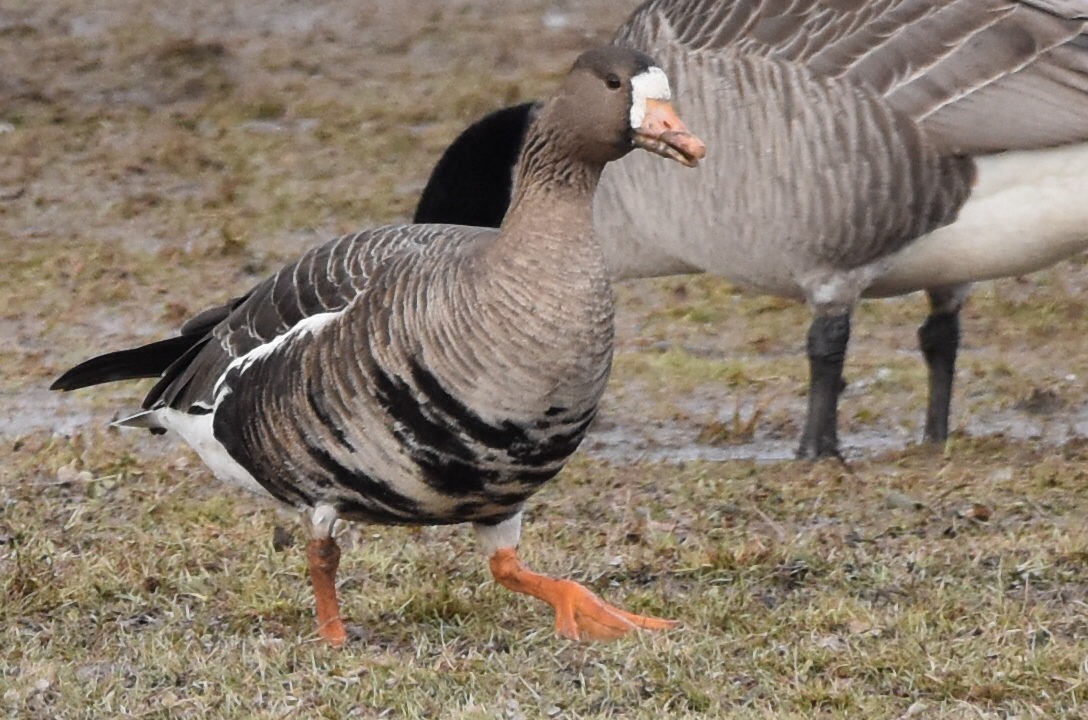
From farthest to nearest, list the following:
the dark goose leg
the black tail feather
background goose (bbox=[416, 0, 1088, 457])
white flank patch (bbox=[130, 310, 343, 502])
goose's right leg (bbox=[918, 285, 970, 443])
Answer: goose's right leg (bbox=[918, 285, 970, 443])
the dark goose leg
background goose (bbox=[416, 0, 1088, 457])
the black tail feather
white flank patch (bbox=[130, 310, 343, 502])

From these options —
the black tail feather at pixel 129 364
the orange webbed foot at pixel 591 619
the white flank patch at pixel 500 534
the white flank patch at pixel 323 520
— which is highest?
the black tail feather at pixel 129 364

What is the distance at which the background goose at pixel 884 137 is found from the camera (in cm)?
716

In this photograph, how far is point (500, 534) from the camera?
5512 mm

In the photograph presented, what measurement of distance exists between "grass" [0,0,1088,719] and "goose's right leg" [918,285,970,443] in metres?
0.18

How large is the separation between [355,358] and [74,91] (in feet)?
26.6

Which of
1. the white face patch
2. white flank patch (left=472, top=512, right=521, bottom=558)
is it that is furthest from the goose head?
white flank patch (left=472, top=512, right=521, bottom=558)

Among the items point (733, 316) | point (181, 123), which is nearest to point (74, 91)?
point (181, 123)

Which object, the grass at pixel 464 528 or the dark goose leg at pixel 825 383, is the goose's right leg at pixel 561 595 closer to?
the grass at pixel 464 528

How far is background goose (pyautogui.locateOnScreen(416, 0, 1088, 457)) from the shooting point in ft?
23.5

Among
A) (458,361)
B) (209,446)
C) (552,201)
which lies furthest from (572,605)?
(209,446)

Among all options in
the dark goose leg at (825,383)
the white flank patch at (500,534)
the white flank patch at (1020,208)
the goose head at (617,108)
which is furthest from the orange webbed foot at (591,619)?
the white flank patch at (1020,208)

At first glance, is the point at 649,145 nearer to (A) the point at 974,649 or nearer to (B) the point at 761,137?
(A) the point at 974,649

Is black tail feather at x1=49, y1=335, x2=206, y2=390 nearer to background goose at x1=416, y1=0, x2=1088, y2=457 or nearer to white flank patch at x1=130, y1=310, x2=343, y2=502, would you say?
→ white flank patch at x1=130, y1=310, x2=343, y2=502

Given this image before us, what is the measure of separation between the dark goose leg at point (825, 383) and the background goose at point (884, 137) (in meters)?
0.04
